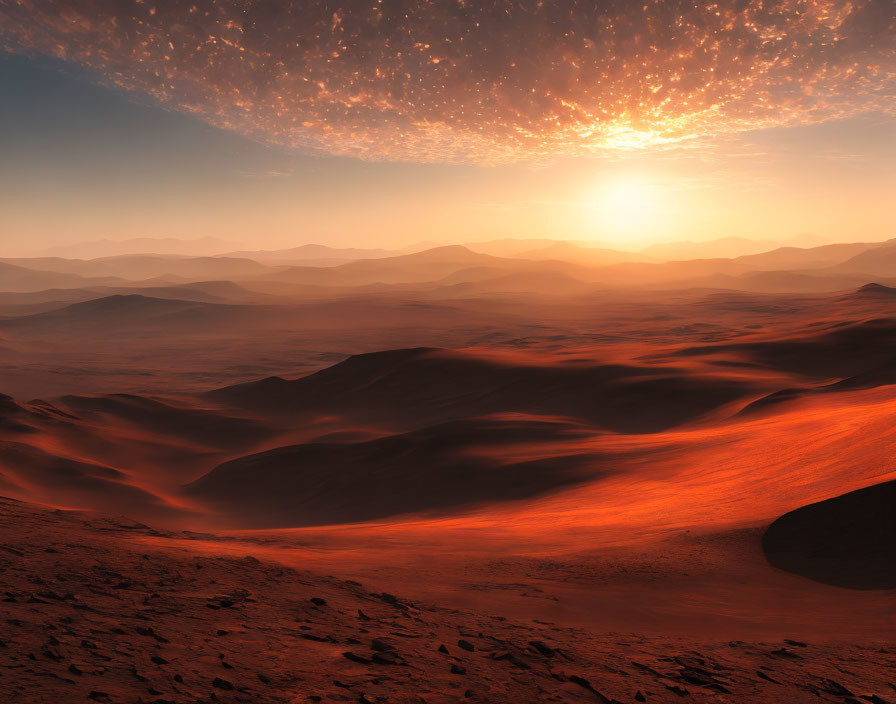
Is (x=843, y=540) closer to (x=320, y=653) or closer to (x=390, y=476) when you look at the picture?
(x=320, y=653)

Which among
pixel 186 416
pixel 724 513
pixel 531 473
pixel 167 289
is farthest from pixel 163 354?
pixel 167 289

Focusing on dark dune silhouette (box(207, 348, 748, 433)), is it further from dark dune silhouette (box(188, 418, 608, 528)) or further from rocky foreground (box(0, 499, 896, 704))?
rocky foreground (box(0, 499, 896, 704))

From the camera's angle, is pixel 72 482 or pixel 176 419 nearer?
pixel 72 482

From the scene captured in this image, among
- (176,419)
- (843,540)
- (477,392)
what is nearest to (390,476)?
(843,540)

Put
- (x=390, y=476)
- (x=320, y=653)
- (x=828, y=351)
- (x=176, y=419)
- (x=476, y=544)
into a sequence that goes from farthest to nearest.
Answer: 1. (x=828, y=351)
2. (x=176, y=419)
3. (x=390, y=476)
4. (x=476, y=544)
5. (x=320, y=653)

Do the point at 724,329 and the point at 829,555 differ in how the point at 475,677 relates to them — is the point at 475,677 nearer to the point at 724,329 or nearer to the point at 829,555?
the point at 829,555

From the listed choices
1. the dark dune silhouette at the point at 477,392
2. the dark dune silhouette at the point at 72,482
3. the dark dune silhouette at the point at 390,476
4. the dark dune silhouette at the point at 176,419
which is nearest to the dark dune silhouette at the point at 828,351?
the dark dune silhouette at the point at 477,392
